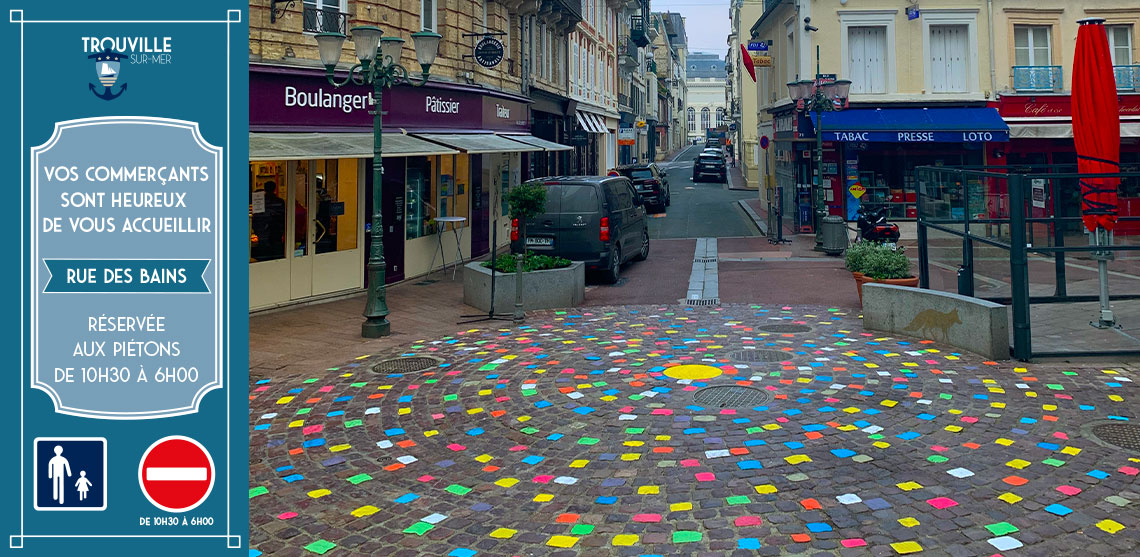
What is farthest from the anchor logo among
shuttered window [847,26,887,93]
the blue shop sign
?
shuttered window [847,26,887,93]

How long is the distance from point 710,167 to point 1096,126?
137 ft

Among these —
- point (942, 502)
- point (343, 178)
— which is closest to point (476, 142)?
point (343, 178)

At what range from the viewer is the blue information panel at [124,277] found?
2.80 meters

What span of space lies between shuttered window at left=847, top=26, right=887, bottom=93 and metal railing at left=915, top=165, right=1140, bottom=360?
485 inches

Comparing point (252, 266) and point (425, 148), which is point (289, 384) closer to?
point (252, 266)

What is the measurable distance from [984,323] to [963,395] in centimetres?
178

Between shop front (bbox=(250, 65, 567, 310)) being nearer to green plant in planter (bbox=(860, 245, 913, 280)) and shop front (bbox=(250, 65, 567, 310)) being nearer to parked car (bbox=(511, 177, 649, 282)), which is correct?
parked car (bbox=(511, 177, 649, 282))

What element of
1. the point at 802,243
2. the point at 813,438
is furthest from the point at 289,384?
the point at 802,243

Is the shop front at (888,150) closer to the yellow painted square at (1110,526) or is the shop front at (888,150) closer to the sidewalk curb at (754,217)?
the sidewalk curb at (754,217)

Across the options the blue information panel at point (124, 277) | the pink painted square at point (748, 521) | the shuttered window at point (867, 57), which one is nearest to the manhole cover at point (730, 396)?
the pink painted square at point (748, 521)

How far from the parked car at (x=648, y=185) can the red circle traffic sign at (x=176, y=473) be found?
92.6 ft

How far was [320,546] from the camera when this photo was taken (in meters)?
4.87

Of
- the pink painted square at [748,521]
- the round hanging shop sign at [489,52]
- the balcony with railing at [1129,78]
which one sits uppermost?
the balcony with railing at [1129,78]

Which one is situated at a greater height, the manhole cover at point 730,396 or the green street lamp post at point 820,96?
the green street lamp post at point 820,96
